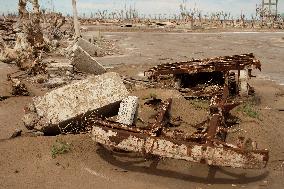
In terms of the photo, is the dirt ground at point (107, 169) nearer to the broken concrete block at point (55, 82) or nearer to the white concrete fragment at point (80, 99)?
the white concrete fragment at point (80, 99)

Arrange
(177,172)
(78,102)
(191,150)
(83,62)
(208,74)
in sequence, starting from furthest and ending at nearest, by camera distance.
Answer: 1. (83,62)
2. (208,74)
3. (78,102)
4. (177,172)
5. (191,150)

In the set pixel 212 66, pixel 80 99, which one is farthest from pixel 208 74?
pixel 80 99

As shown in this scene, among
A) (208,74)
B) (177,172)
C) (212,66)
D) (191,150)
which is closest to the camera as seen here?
(191,150)

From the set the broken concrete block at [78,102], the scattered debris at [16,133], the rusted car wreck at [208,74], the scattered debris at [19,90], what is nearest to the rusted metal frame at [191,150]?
the broken concrete block at [78,102]

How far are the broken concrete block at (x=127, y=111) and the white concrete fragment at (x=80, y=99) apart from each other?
18cm

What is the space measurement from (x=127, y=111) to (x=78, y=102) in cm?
89

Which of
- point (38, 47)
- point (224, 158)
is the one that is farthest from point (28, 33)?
point (224, 158)

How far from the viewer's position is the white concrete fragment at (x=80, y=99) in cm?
625

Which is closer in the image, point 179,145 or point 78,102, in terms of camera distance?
point 179,145

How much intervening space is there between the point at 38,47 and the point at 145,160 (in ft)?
34.8

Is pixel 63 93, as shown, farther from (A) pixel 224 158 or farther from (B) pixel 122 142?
(A) pixel 224 158

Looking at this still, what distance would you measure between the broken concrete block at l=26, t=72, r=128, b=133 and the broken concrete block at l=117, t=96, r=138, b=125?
0.18 m

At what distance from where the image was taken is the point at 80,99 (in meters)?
6.37

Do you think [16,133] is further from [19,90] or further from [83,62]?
[83,62]
